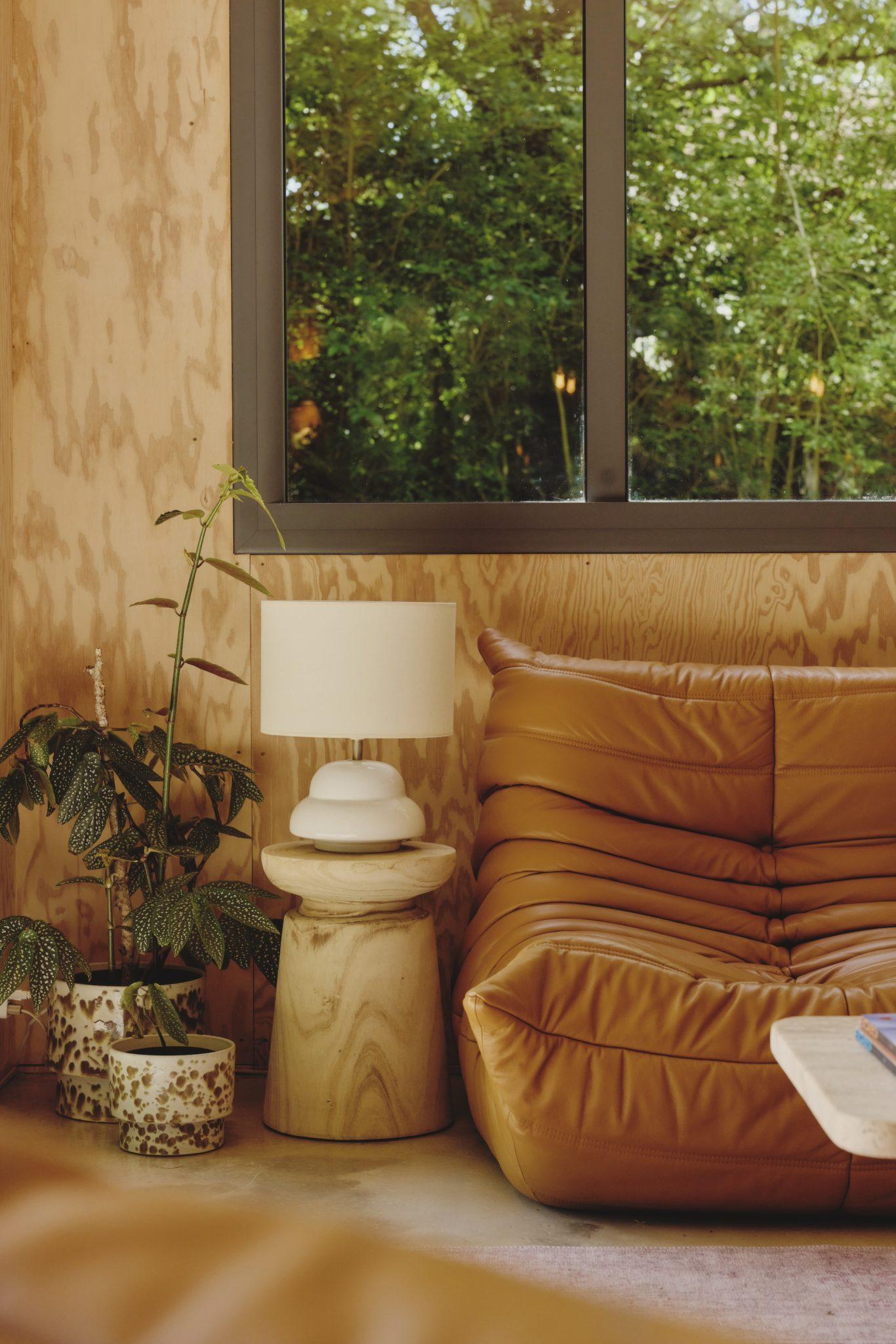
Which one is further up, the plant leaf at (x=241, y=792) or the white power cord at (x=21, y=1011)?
the plant leaf at (x=241, y=792)

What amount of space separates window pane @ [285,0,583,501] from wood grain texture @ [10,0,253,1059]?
25cm

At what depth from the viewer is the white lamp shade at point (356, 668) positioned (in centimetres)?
259

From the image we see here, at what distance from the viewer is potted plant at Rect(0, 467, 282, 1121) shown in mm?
2627

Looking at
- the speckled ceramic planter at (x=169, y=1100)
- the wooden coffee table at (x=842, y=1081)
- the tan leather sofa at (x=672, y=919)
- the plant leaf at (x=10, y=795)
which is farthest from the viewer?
the plant leaf at (x=10, y=795)

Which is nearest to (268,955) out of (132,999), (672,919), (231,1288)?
(132,999)

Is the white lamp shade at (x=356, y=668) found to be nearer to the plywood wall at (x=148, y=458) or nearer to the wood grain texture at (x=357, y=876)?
the wood grain texture at (x=357, y=876)

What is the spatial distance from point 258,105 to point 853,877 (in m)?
2.36

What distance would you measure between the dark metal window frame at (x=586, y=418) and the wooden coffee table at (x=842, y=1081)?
194cm

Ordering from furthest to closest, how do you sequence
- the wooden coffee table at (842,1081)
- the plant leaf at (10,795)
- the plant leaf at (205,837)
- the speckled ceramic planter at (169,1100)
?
the plant leaf at (205,837) → the plant leaf at (10,795) → the speckled ceramic planter at (169,1100) → the wooden coffee table at (842,1081)

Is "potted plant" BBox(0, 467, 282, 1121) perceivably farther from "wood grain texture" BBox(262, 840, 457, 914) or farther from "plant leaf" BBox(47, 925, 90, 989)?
"wood grain texture" BBox(262, 840, 457, 914)

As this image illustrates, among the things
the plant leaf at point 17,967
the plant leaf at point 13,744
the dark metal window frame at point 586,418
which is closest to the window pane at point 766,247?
the dark metal window frame at point 586,418

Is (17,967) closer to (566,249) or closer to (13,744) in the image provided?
(13,744)

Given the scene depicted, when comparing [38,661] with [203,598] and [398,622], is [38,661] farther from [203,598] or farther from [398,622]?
[398,622]

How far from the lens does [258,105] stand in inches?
128
